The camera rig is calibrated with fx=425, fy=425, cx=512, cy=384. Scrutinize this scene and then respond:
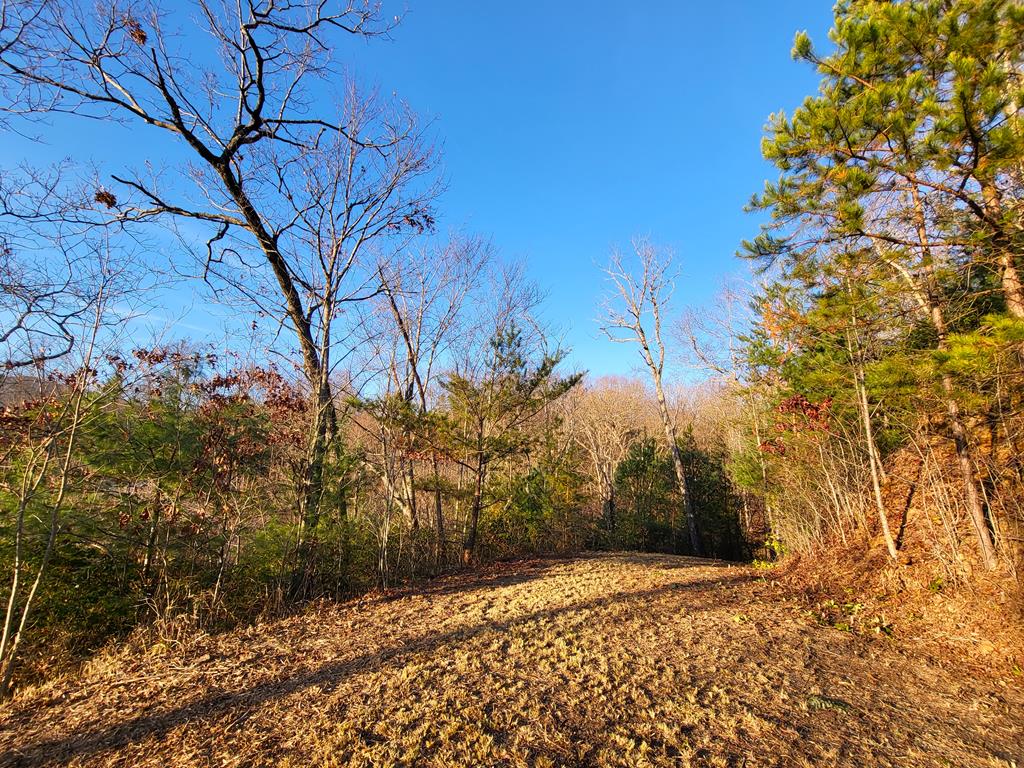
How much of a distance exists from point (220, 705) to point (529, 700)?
207 centimetres

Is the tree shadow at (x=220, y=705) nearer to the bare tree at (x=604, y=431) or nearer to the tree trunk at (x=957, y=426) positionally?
the tree trunk at (x=957, y=426)

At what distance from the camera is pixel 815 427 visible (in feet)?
21.0

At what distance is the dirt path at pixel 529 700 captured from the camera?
2357mm

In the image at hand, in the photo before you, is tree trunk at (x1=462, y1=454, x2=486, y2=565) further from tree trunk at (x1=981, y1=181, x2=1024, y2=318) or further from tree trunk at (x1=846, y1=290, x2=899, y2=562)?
tree trunk at (x1=981, y1=181, x2=1024, y2=318)

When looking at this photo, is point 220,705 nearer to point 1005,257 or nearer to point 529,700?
point 529,700

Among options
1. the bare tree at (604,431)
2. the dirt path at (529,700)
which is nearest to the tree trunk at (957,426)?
the dirt path at (529,700)

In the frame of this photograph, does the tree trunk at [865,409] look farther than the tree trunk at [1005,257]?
Yes

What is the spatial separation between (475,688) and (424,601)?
2539 millimetres

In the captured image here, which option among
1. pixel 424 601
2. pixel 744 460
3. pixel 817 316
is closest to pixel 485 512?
pixel 424 601

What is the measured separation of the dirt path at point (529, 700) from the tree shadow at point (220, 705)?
0.05ft

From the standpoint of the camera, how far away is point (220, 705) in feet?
9.33

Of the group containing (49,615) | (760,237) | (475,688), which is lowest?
(475,688)

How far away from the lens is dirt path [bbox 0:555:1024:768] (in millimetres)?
2357

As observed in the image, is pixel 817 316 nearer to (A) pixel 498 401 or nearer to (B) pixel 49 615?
(A) pixel 498 401
